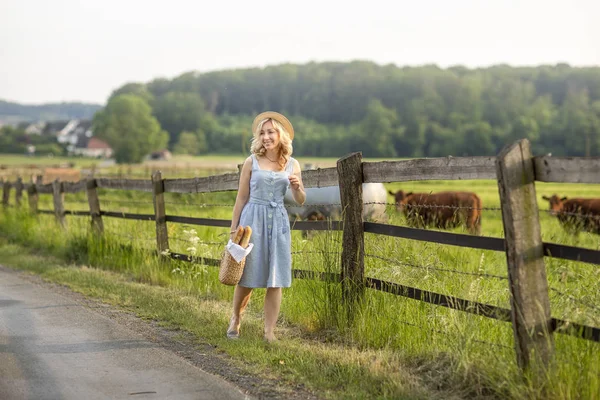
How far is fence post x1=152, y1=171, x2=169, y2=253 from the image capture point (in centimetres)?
1055

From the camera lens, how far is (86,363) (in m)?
5.90

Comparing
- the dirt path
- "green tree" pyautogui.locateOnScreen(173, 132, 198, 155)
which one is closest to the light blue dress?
the dirt path

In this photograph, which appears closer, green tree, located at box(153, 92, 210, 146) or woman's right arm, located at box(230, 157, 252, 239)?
woman's right arm, located at box(230, 157, 252, 239)

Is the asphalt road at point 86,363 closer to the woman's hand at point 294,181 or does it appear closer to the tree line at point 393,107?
the woman's hand at point 294,181

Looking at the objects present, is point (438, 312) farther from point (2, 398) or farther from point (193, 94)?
point (193, 94)

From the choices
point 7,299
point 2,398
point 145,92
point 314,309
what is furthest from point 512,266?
point 145,92

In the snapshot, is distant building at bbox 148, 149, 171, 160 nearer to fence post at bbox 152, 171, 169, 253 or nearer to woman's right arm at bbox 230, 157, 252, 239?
fence post at bbox 152, 171, 169, 253

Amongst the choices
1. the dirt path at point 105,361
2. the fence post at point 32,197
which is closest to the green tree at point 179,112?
the fence post at point 32,197

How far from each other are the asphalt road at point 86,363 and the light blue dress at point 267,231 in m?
0.94

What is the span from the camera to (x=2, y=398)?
194 inches

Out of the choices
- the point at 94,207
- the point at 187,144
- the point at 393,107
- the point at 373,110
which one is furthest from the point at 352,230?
the point at 187,144

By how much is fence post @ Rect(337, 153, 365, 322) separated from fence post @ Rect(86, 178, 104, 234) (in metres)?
6.61

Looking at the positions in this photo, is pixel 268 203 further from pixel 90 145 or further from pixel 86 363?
pixel 90 145

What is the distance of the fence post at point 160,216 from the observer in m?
10.5
